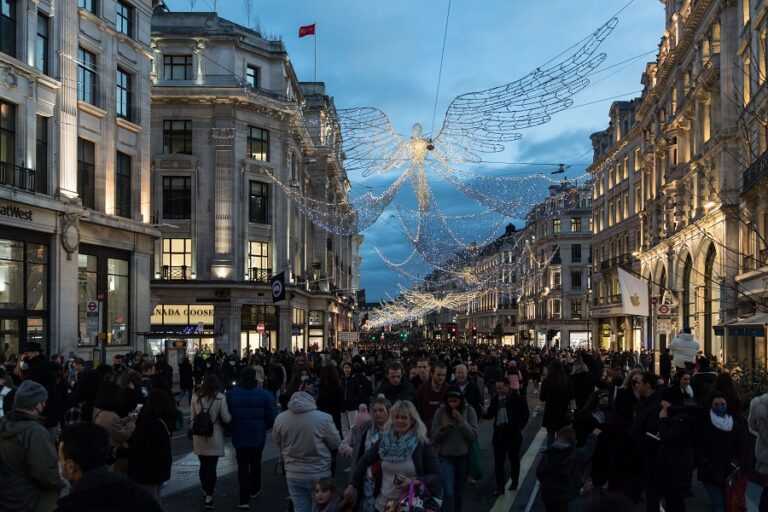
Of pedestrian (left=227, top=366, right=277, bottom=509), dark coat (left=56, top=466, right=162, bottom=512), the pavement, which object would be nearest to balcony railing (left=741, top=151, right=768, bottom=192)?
the pavement

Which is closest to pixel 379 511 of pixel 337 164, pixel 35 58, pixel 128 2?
pixel 35 58

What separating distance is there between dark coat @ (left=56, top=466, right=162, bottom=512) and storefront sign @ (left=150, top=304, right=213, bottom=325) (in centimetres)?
4593

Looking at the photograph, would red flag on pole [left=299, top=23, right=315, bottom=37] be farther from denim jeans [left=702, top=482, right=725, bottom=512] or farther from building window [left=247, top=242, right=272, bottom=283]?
denim jeans [left=702, top=482, right=725, bottom=512]

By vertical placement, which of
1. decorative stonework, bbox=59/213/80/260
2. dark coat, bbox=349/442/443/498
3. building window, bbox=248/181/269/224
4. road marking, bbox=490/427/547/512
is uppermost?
building window, bbox=248/181/269/224

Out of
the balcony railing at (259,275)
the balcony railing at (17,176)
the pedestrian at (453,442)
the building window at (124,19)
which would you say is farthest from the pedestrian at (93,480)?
the balcony railing at (259,275)

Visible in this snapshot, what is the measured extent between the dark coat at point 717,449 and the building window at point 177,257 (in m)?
42.7

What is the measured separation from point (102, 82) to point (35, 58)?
463 cm

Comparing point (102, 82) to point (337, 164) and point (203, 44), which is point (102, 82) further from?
point (337, 164)

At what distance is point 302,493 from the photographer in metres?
8.36

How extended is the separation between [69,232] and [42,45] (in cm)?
613

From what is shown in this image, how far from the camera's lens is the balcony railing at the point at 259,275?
166ft

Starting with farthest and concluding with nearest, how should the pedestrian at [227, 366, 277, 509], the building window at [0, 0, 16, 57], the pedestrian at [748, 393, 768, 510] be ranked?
the building window at [0, 0, 16, 57], the pedestrian at [227, 366, 277, 509], the pedestrian at [748, 393, 768, 510]

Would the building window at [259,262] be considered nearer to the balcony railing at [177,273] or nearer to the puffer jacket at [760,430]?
the balcony railing at [177,273]

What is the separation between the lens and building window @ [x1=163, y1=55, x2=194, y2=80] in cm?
4969
